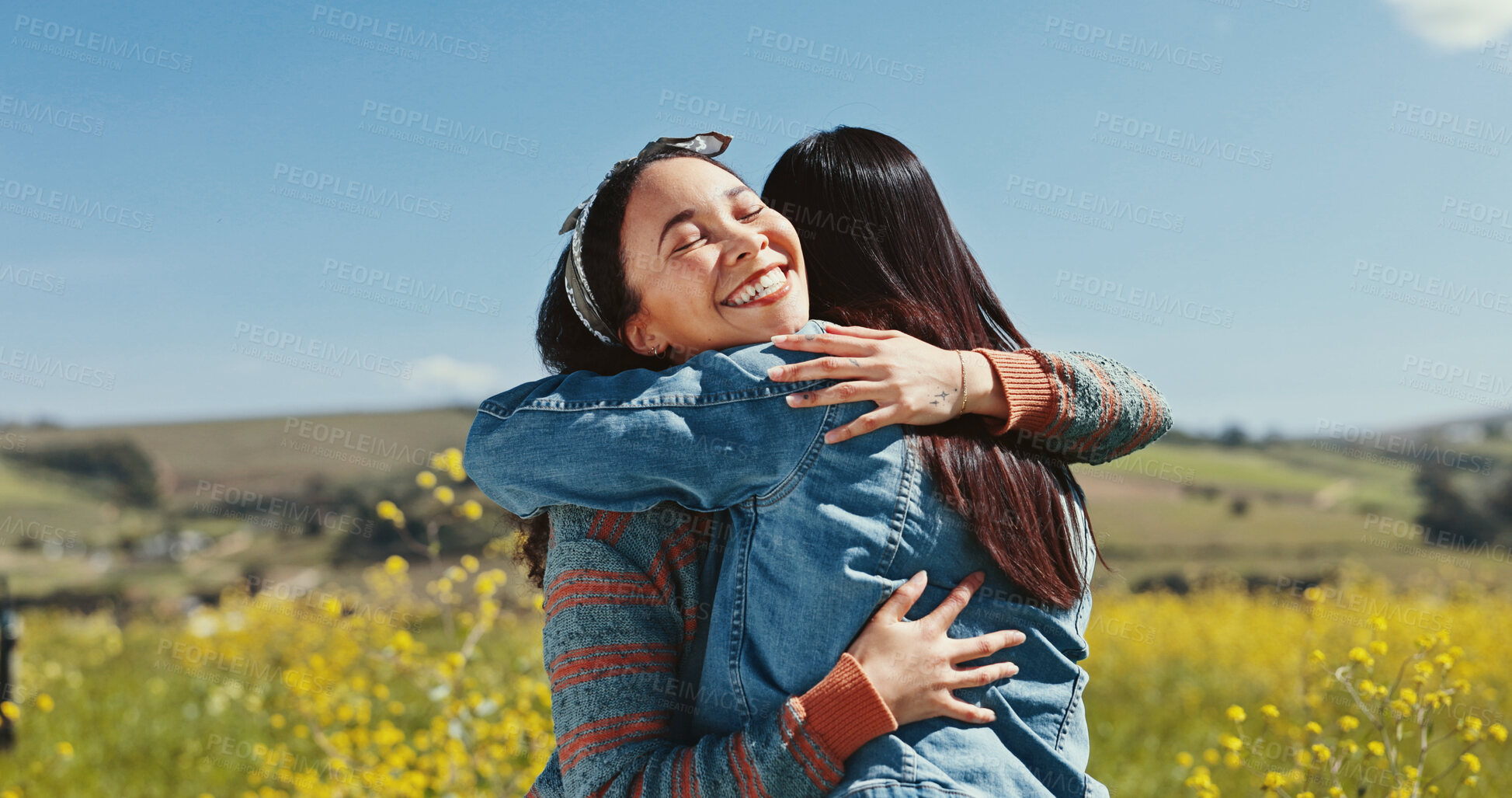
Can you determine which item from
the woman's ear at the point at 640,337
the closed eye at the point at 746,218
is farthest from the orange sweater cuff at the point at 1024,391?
the woman's ear at the point at 640,337

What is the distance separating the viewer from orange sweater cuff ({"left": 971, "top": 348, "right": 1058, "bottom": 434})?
1674 mm

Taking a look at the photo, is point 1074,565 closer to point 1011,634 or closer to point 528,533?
point 1011,634

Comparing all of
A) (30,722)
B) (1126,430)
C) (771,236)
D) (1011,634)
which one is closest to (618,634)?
(1011,634)

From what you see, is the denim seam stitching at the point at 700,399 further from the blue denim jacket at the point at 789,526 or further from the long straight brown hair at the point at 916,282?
the long straight brown hair at the point at 916,282

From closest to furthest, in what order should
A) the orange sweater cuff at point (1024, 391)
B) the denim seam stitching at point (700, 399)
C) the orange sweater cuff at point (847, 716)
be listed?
the orange sweater cuff at point (847, 716) < the denim seam stitching at point (700, 399) < the orange sweater cuff at point (1024, 391)

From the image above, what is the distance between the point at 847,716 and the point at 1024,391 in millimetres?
615

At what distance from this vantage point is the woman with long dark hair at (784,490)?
152cm

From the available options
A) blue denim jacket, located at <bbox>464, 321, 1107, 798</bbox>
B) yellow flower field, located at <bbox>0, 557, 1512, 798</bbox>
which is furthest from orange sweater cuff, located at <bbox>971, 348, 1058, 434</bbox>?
yellow flower field, located at <bbox>0, 557, 1512, 798</bbox>

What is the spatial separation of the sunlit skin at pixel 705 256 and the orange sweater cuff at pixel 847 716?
0.62 meters

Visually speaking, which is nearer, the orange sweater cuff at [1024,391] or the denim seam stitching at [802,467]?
the denim seam stitching at [802,467]

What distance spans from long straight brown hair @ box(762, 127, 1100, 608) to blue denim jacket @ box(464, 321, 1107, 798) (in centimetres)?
10

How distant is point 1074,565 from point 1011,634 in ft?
0.71

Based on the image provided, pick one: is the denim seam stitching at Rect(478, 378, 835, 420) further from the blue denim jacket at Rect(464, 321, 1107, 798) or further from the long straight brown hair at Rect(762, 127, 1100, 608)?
the long straight brown hair at Rect(762, 127, 1100, 608)

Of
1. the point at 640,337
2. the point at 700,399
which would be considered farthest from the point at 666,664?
the point at 640,337
